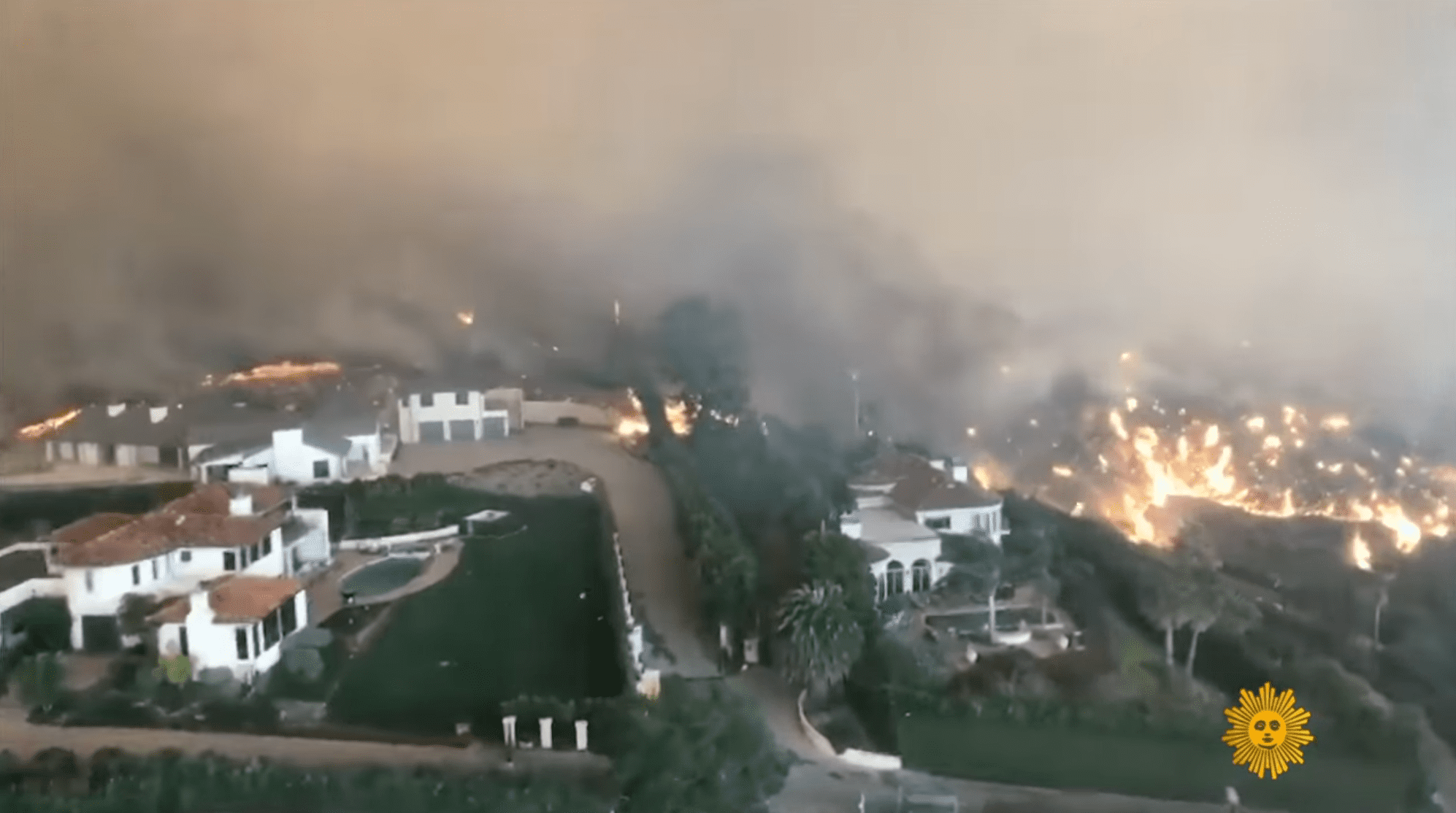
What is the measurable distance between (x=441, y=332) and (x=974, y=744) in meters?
2.55

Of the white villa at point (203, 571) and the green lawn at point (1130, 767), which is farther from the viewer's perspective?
the green lawn at point (1130, 767)

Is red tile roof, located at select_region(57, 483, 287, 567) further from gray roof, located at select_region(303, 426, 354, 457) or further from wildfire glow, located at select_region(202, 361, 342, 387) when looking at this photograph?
wildfire glow, located at select_region(202, 361, 342, 387)

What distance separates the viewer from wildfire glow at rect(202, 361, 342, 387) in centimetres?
441

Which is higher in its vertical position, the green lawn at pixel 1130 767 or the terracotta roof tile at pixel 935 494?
the terracotta roof tile at pixel 935 494

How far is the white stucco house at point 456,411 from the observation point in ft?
14.9

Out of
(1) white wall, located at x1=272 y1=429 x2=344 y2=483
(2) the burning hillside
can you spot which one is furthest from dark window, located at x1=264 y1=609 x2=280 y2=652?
(2) the burning hillside

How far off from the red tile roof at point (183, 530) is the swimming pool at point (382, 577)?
34cm

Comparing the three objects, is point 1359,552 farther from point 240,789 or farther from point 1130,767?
point 240,789

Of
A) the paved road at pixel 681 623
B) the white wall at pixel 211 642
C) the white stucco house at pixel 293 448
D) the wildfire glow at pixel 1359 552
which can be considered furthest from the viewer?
the wildfire glow at pixel 1359 552

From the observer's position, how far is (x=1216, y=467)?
5219 mm

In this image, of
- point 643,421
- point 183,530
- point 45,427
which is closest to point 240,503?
point 183,530

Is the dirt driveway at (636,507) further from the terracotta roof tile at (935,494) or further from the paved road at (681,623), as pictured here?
the terracotta roof tile at (935,494)

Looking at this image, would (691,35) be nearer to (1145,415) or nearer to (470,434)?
(470,434)

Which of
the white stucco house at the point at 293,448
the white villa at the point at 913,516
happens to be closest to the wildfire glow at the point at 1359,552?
the white villa at the point at 913,516
